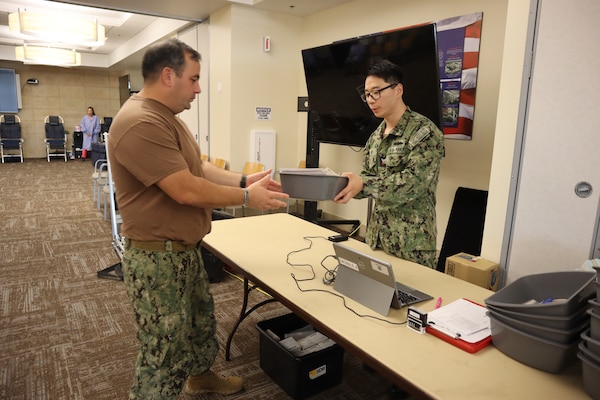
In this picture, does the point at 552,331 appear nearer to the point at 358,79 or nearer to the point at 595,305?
the point at 595,305

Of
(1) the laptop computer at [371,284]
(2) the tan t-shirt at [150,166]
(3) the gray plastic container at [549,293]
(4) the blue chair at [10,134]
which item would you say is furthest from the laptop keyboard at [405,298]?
(4) the blue chair at [10,134]

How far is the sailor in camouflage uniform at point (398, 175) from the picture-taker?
1.91 m

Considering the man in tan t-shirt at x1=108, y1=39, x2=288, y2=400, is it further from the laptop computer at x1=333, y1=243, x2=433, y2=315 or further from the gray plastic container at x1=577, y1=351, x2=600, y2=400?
the gray plastic container at x1=577, y1=351, x2=600, y2=400

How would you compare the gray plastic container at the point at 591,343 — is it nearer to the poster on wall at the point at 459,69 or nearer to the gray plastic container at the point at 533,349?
the gray plastic container at the point at 533,349

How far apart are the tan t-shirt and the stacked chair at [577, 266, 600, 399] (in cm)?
135

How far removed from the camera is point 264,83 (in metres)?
5.62

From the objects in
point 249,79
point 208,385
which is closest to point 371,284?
point 208,385

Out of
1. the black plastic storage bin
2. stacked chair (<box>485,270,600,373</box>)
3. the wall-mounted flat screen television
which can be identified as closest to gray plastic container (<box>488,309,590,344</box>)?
stacked chair (<box>485,270,600,373</box>)

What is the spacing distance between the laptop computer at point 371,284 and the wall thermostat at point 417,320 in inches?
3.9

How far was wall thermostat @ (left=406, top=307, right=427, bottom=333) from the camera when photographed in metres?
1.39

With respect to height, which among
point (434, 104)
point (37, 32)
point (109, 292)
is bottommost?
point (109, 292)

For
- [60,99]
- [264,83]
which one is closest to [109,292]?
[264,83]

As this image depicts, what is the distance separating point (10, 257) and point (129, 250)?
332 cm

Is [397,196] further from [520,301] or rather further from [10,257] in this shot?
[10,257]
